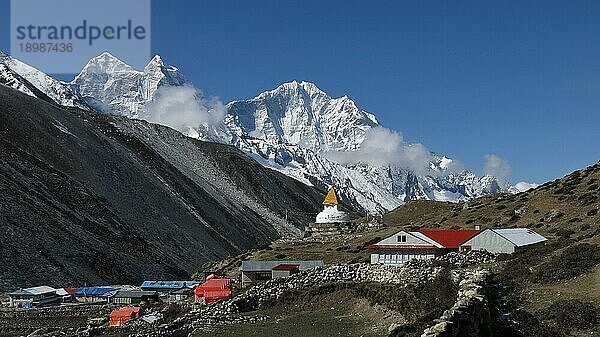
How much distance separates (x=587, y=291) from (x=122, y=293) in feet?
182

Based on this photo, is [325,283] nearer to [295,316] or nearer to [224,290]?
[295,316]

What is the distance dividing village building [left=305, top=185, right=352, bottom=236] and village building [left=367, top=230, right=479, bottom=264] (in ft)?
123

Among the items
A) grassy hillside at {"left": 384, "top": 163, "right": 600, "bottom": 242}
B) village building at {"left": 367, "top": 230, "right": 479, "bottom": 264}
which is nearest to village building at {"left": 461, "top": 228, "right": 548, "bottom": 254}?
village building at {"left": 367, "top": 230, "right": 479, "bottom": 264}

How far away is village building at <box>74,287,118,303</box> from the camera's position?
7062cm

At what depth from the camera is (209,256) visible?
130125 mm

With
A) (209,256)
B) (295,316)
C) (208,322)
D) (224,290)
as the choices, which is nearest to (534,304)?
(295,316)

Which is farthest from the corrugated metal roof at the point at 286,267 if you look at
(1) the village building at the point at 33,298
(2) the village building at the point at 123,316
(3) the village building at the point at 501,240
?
(1) the village building at the point at 33,298

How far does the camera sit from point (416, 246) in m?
40.3

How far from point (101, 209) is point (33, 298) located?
59.0 meters

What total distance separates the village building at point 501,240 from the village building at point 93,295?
4386cm

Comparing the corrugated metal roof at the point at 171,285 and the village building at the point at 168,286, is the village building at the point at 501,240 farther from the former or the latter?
the corrugated metal roof at the point at 171,285

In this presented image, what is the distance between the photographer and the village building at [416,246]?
130 feet

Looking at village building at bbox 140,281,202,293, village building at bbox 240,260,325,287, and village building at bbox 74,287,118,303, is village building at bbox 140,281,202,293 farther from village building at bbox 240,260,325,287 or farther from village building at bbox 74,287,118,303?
village building at bbox 240,260,325,287

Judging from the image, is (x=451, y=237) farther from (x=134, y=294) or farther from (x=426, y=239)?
(x=134, y=294)
